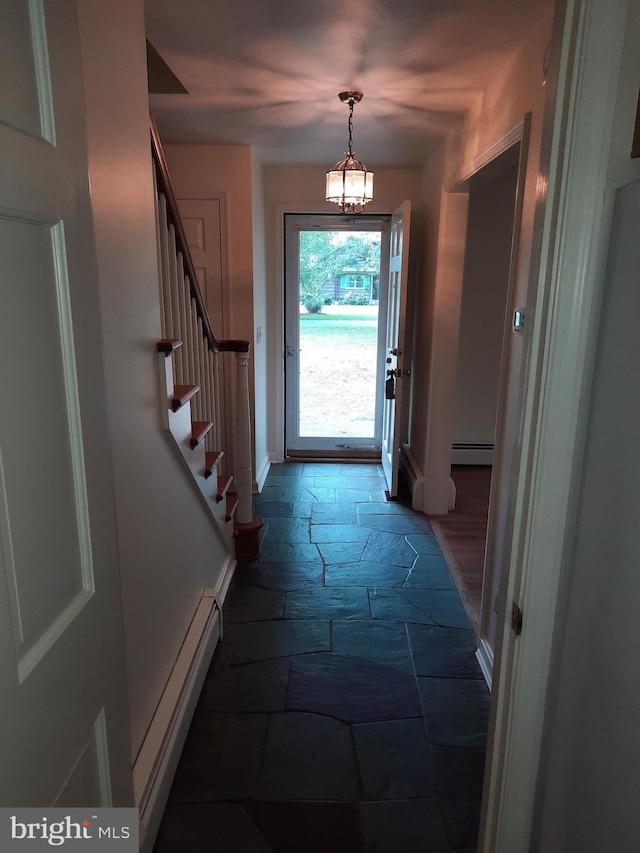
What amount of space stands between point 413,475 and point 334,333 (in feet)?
4.92

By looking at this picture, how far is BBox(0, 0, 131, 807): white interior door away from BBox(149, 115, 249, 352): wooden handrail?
96cm

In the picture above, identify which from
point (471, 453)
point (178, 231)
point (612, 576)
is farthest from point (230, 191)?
point (612, 576)

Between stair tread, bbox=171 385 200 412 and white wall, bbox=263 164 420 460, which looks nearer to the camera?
stair tread, bbox=171 385 200 412

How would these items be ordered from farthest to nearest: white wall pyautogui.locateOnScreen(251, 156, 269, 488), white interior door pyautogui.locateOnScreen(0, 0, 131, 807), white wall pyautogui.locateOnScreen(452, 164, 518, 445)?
white wall pyautogui.locateOnScreen(452, 164, 518, 445) → white wall pyautogui.locateOnScreen(251, 156, 269, 488) → white interior door pyautogui.locateOnScreen(0, 0, 131, 807)

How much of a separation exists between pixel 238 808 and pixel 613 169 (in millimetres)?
1914

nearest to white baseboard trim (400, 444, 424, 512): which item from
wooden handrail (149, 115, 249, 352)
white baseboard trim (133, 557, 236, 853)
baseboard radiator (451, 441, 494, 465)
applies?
baseboard radiator (451, 441, 494, 465)

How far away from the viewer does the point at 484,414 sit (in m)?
4.88

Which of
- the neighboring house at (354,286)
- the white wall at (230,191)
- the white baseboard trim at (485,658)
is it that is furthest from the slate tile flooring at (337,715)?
the neighboring house at (354,286)

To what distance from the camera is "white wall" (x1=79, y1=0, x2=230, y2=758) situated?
4.51ft

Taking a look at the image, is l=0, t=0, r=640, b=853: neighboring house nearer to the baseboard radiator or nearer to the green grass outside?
the green grass outside

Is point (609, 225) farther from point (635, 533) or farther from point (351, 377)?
point (351, 377)

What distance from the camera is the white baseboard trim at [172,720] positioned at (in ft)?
5.25

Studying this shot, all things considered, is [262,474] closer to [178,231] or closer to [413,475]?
[413,475]

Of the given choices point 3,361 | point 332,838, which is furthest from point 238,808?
point 3,361
